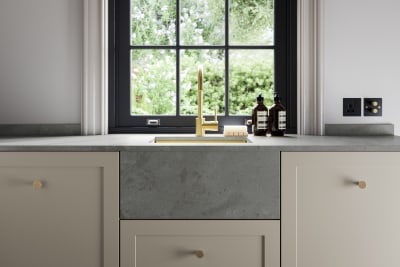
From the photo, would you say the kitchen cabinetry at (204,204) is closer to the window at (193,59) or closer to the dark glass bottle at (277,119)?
the dark glass bottle at (277,119)

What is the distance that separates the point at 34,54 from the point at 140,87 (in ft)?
1.88

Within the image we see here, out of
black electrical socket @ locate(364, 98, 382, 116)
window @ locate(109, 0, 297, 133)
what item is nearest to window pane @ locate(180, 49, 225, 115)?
window @ locate(109, 0, 297, 133)

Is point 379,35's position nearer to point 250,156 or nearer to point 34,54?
point 250,156

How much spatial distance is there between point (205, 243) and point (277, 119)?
78cm

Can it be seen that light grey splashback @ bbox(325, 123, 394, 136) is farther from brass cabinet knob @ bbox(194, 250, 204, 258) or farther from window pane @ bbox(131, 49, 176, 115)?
brass cabinet knob @ bbox(194, 250, 204, 258)

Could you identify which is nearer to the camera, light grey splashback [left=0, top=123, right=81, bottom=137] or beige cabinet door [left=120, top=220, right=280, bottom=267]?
beige cabinet door [left=120, top=220, right=280, bottom=267]

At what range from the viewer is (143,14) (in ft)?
8.14

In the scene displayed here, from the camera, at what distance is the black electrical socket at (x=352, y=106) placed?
2.35 metres

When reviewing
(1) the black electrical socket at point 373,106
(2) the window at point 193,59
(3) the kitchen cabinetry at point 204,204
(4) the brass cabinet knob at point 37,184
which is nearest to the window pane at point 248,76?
(2) the window at point 193,59

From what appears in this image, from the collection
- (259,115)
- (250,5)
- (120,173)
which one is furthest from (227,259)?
(250,5)

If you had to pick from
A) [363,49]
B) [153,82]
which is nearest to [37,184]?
[153,82]

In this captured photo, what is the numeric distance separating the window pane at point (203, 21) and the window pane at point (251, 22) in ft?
0.20

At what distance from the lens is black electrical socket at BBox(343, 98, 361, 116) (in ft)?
7.70

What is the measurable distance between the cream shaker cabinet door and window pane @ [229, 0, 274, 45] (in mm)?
1097
